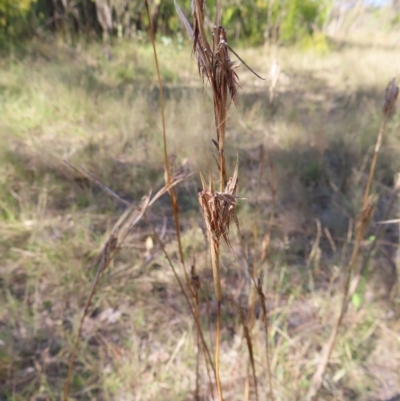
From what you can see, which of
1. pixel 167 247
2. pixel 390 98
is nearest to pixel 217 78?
pixel 390 98

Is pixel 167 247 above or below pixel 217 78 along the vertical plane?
below

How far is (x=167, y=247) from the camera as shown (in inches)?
64.6

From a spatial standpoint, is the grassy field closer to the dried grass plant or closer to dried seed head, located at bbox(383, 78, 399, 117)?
the dried grass plant

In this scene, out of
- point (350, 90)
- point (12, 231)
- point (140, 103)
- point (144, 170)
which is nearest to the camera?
point (12, 231)

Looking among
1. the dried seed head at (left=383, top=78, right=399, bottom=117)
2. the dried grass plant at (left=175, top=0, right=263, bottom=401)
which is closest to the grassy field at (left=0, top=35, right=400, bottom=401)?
the dried grass plant at (left=175, top=0, right=263, bottom=401)

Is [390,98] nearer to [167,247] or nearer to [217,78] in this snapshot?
[217,78]

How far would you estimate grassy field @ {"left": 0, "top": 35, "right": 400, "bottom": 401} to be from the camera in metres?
1.14

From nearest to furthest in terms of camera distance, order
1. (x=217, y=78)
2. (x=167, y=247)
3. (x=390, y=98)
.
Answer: (x=217, y=78) < (x=390, y=98) < (x=167, y=247)

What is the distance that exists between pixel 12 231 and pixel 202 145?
1.24m

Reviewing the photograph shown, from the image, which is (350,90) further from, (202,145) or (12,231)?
(12,231)

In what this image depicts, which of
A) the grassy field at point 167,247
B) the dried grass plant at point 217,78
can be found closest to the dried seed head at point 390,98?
the grassy field at point 167,247

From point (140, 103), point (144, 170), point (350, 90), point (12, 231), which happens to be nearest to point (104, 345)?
point (12, 231)

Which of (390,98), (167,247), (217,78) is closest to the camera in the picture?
(217,78)

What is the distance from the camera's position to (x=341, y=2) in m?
11.1
